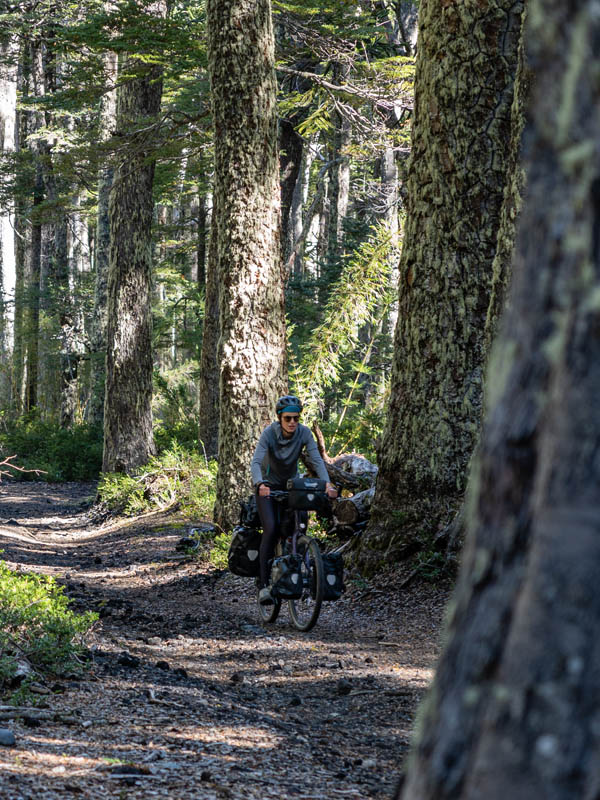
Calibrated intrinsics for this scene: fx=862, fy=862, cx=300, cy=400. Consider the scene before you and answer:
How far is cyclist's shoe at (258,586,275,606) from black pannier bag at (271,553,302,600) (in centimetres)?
27

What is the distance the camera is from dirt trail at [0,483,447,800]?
373cm

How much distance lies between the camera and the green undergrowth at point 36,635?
5.14m

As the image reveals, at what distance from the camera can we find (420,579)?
8625mm

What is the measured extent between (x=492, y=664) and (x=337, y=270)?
73.0 feet

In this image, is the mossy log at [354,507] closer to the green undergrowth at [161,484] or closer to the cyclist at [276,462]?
the cyclist at [276,462]

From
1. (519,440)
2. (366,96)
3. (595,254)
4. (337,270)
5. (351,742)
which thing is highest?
(366,96)

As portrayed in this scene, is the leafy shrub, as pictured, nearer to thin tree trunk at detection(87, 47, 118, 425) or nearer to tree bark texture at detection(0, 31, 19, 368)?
thin tree trunk at detection(87, 47, 118, 425)

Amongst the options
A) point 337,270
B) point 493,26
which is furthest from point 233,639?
point 337,270

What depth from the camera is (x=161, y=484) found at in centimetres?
1611

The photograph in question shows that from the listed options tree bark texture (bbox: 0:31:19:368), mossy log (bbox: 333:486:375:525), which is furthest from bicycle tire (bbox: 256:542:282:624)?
tree bark texture (bbox: 0:31:19:368)

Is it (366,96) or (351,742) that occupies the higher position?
(366,96)

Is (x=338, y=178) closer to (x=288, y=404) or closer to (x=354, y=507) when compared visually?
(x=354, y=507)

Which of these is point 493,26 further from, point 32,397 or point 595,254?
point 32,397

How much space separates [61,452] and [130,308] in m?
7.81
